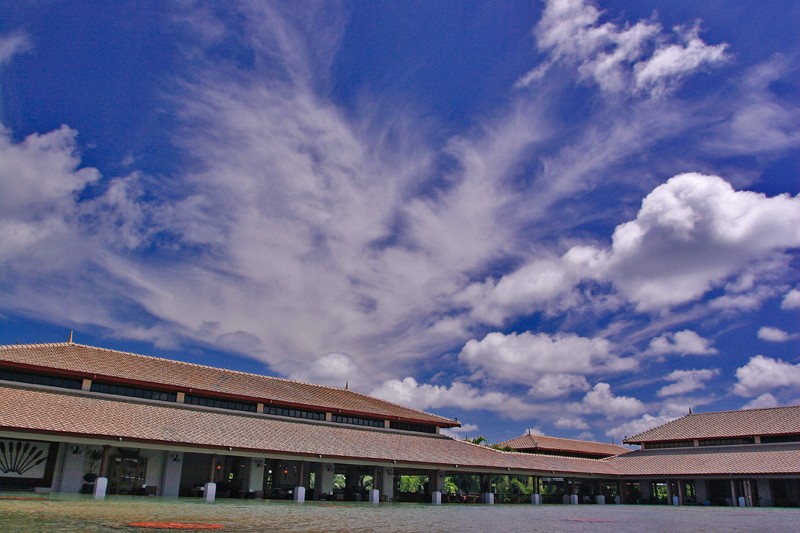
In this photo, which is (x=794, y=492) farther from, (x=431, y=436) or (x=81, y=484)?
(x=81, y=484)

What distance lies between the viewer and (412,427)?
38812 mm

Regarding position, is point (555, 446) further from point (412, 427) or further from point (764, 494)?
point (412, 427)

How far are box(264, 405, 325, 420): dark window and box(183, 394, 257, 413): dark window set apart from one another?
0.94 metres

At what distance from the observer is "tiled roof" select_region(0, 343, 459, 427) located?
26875 millimetres

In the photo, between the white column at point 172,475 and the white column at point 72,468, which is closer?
the white column at point 72,468

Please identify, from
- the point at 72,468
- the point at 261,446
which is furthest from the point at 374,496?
the point at 72,468

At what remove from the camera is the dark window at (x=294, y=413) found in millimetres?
32781

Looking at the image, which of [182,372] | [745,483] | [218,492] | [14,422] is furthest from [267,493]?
[745,483]

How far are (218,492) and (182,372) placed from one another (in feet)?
22.6

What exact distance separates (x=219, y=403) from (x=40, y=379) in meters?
8.52

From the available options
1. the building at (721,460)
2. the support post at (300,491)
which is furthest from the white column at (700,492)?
the support post at (300,491)

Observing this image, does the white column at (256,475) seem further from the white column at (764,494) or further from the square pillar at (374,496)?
the white column at (764,494)

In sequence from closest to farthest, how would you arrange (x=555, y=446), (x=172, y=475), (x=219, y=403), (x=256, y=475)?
(x=172, y=475)
(x=256, y=475)
(x=219, y=403)
(x=555, y=446)

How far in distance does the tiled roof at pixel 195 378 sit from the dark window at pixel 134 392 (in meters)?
0.51
